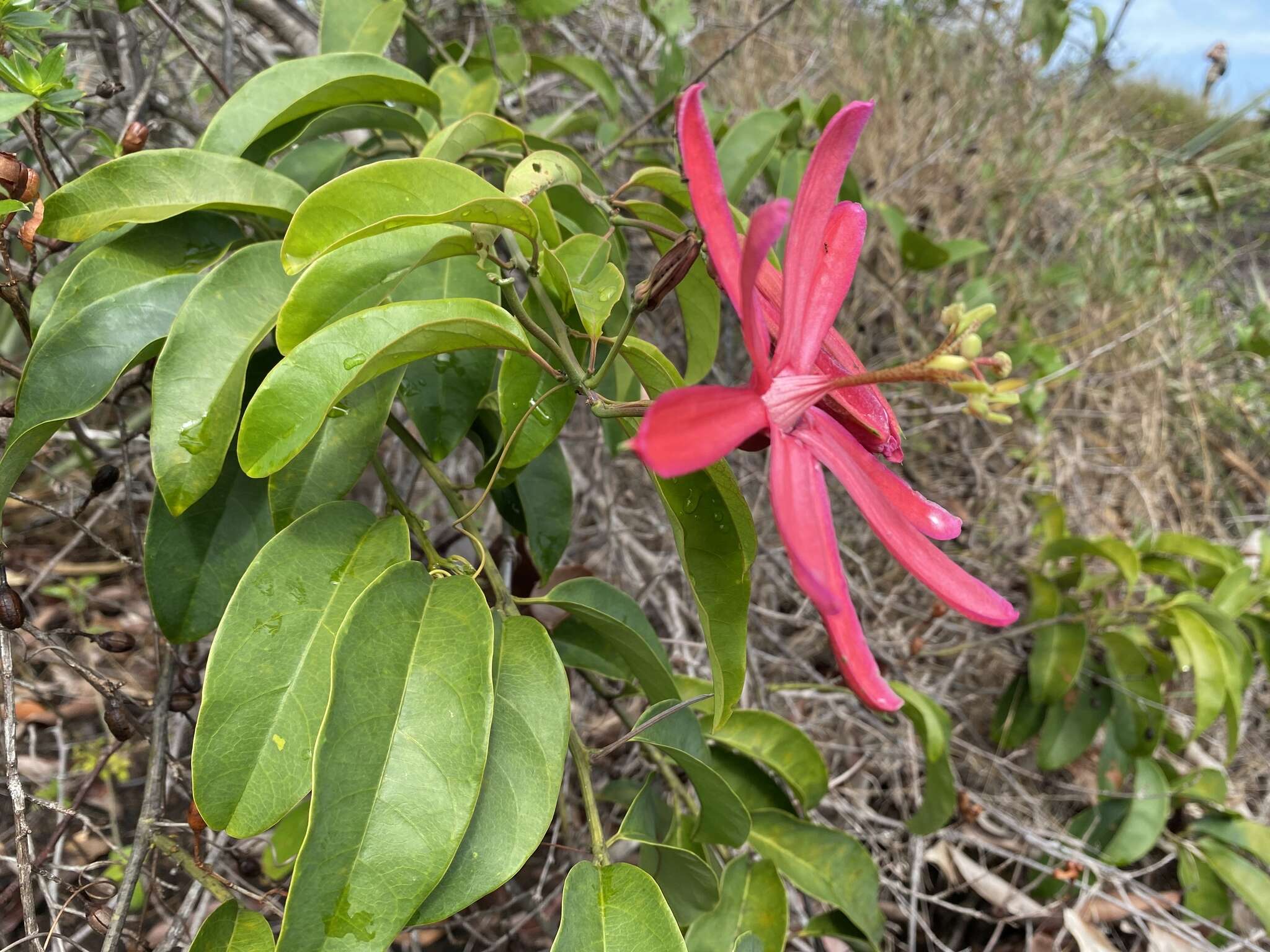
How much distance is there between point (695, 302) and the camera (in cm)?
99

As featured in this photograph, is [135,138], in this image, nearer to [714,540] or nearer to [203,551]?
[203,551]

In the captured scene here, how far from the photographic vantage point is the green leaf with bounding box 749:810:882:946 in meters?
1.01

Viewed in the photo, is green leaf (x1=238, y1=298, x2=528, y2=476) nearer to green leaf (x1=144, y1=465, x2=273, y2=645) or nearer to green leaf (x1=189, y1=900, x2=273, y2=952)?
green leaf (x1=144, y1=465, x2=273, y2=645)

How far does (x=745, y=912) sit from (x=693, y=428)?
28.8 inches

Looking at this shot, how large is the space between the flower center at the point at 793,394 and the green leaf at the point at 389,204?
0.85 feet

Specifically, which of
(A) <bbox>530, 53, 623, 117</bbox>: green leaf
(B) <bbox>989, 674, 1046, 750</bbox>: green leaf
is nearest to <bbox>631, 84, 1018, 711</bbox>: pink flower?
(A) <bbox>530, 53, 623, 117</bbox>: green leaf

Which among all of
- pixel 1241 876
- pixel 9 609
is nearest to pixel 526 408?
pixel 9 609

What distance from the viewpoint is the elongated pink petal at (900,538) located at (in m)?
0.57

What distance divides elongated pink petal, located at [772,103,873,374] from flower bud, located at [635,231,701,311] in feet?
0.24

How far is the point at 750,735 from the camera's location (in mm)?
1056

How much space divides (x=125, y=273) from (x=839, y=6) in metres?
3.07

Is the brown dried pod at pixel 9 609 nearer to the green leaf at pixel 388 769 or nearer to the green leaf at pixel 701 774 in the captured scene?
the green leaf at pixel 388 769

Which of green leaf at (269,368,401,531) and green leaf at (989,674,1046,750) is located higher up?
green leaf at (269,368,401,531)

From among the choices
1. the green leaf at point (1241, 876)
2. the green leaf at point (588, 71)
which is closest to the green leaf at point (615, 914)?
the green leaf at point (588, 71)
